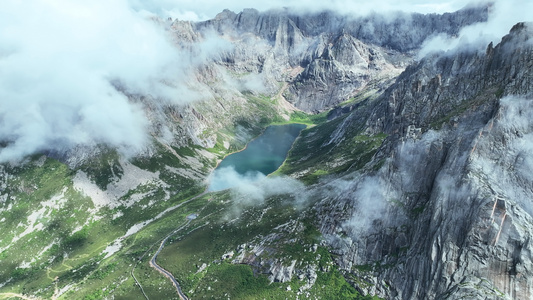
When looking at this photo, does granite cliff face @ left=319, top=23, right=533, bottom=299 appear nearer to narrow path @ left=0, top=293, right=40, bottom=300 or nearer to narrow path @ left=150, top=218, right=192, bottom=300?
narrow path @ left=150, top=218, right=192, bottom=300

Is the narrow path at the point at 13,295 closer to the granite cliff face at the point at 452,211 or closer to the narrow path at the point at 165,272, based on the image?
the narrow path at the point at 165,272

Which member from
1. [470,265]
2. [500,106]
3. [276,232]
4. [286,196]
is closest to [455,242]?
[470,265]

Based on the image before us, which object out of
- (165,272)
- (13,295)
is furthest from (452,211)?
(13,295)

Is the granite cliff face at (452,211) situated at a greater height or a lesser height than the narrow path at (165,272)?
greater

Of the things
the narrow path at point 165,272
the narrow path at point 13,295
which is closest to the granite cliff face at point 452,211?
the narrow path at point 165,272

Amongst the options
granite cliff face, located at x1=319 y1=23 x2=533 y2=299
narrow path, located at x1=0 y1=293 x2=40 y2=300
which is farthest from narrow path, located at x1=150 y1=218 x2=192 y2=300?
granite cliff face, located at x1=319 y1=23 x2=533 y2=299

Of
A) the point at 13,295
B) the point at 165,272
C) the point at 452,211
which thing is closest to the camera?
the point at 452,211

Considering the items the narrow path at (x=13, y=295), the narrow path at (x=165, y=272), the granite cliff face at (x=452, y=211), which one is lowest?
the narrow path at (x=13, y=295)

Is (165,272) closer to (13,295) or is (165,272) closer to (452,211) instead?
(13,295)

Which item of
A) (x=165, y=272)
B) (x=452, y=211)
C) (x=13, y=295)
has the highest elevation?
(x=452, y=211)
